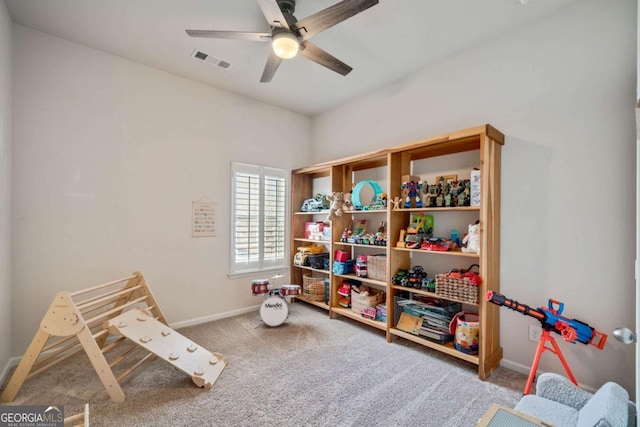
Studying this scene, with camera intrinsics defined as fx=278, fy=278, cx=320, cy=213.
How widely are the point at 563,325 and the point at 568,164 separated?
1.15m

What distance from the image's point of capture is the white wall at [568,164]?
1.86m

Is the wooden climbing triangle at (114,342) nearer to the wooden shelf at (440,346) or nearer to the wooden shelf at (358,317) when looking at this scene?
the wooden shelf at (358,317)

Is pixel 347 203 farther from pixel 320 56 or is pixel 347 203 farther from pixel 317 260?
pixel 320 56

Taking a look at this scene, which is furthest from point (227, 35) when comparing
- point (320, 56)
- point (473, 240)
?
point (473, 240)

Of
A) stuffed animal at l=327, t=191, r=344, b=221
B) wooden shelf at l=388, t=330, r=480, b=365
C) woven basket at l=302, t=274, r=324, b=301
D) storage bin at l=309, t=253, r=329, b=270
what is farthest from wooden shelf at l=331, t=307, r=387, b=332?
stuffed animal at l=327, t=191, r=344, b=221

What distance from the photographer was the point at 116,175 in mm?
2732

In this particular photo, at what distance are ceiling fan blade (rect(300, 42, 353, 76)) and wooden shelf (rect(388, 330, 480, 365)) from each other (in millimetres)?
2451

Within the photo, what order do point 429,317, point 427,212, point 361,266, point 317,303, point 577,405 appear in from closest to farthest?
point 577,405, point 429,317, point 427,212, point 361,266, point 317,303

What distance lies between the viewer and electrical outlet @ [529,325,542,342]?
2.17m

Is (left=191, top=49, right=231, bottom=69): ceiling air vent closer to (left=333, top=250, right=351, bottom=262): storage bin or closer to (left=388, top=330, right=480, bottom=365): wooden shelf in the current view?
(left=333, top=250, right=351, bottom=262): storage bin

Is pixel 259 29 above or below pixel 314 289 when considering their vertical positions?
above

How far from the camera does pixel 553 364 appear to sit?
6.86 ft

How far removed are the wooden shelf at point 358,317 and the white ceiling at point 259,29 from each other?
8.72 ft

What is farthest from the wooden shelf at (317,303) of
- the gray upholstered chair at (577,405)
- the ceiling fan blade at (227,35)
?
the ceiling fan blade at (227,35)
